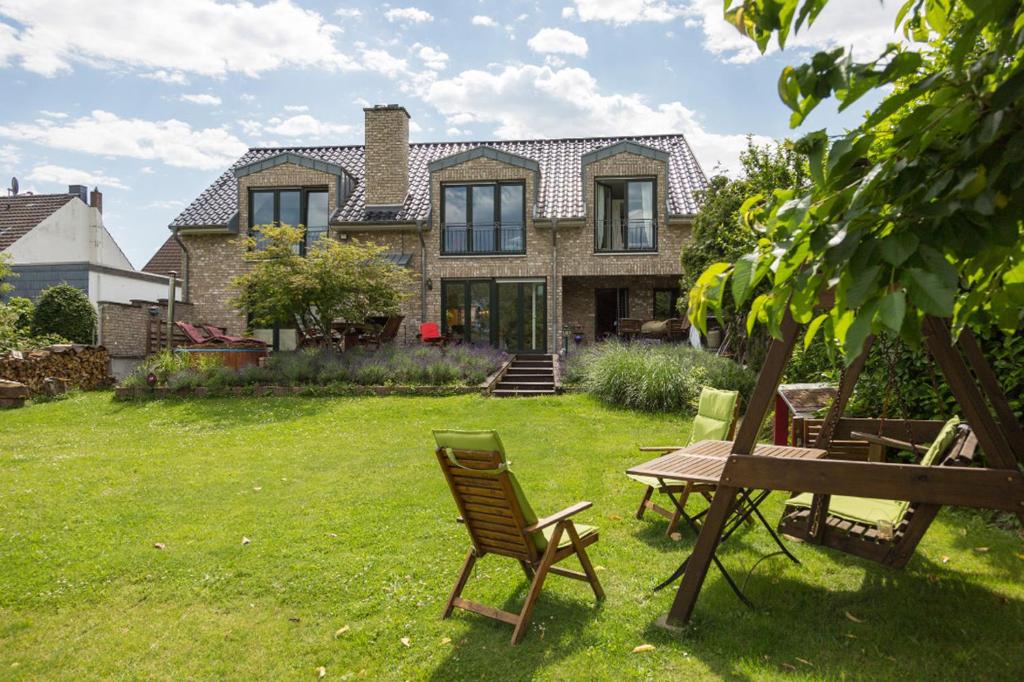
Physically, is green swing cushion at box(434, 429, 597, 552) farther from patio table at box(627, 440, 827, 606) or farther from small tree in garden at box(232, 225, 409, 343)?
small tree in garden at box(232, 225, 409, 343)

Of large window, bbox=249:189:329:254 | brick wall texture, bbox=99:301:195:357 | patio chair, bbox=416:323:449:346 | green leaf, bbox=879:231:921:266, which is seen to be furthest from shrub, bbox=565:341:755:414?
brick wall texture, bbox=99:301:195:357

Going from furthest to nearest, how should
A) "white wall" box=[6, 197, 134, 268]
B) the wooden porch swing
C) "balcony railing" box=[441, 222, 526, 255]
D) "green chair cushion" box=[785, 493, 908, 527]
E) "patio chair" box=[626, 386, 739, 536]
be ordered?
"white wall" box=[6, 197, 134, 268], "balcony railing" box=[441, 222, 526, 255], "patio chair" box=[626, 386, 739, 536], "green chair cushion" box=[785, 493, 908, 527], the wooden porch swing

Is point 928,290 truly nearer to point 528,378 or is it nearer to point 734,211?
point 734,211

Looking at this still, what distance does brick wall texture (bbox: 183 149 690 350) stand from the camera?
19.0m

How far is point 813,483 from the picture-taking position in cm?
339

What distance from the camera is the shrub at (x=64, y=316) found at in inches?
725

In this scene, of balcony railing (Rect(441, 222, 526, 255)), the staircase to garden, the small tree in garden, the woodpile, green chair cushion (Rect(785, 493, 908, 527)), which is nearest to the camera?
green chair cushion (Rect(785, 493, 908, 527))

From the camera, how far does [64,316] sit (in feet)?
60.8

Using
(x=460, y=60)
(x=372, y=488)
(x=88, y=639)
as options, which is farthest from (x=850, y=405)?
(x=88, y=639)

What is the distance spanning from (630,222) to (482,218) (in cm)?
426

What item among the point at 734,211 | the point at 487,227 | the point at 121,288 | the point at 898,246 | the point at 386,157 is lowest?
the point at 898,246

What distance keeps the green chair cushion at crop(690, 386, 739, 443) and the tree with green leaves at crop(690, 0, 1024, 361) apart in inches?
178

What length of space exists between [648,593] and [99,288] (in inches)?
888

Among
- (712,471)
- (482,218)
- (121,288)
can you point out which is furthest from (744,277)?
(121,288)
